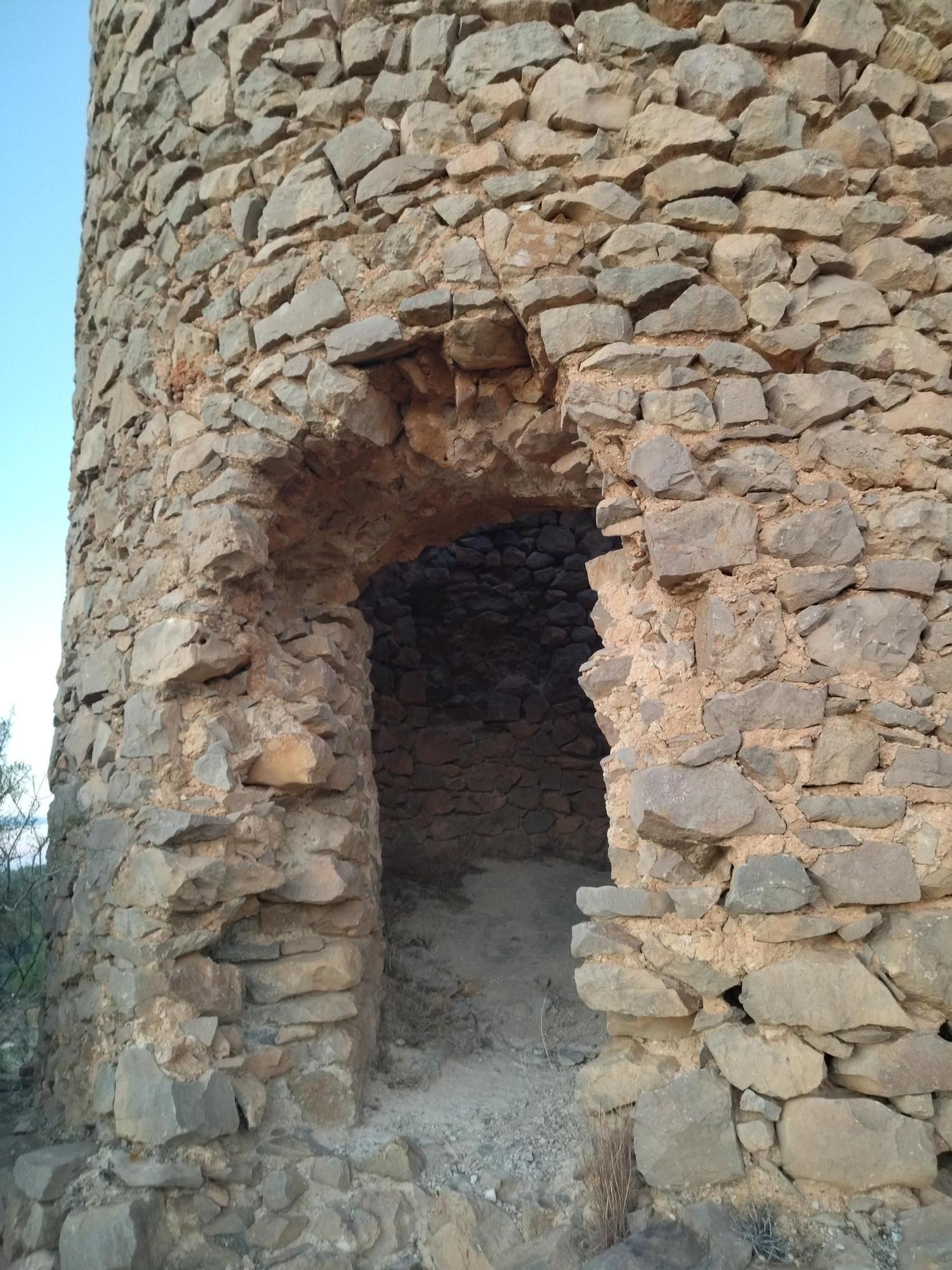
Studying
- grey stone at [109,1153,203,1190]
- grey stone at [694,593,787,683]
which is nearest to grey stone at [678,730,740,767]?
grey stone at [694,593,787,683]

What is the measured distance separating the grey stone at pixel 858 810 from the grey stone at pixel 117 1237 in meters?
1.96

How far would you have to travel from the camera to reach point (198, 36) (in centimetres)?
331

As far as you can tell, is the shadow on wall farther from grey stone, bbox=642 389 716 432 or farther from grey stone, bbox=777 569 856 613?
grey stone, bbox=777 569 856 613

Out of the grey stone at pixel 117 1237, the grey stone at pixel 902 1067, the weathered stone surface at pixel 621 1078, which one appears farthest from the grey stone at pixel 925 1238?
the grey stone at pixel 117 1237

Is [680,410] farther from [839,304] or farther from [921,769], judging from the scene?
[921,769]

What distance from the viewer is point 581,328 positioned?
2545mm

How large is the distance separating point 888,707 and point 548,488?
1364mm

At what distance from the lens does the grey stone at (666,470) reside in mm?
2389

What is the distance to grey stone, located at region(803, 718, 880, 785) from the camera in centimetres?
216

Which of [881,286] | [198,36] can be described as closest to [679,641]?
[881,286]

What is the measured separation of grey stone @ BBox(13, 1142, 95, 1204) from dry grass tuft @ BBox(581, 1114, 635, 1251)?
141 centimetres

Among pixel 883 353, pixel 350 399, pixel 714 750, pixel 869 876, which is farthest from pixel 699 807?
pixel 350 399

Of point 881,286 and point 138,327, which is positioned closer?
point 881,286

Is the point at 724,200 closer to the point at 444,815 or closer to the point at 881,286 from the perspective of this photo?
the point at 881,286
